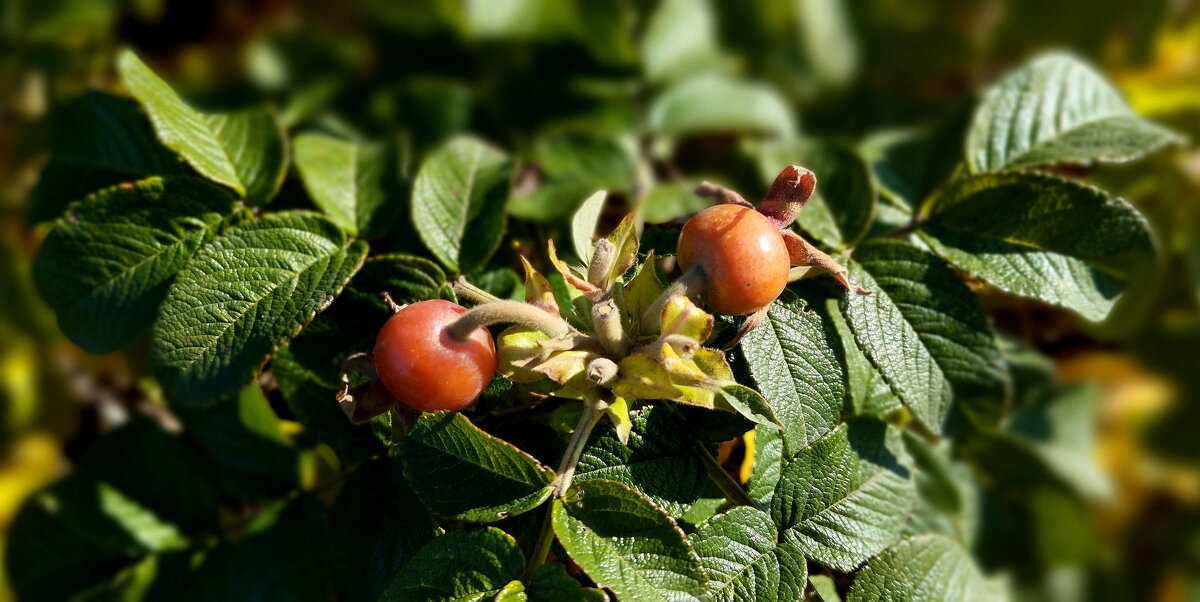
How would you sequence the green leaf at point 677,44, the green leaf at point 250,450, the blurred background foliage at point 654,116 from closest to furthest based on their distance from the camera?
the green leaf at point 250,450 → the blurred background foliage at point 654,116 → the green leaf at point 677,44

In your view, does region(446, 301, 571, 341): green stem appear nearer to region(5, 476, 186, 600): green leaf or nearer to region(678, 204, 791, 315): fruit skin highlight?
region(678, 204, 791, 315): fruit skin highlight

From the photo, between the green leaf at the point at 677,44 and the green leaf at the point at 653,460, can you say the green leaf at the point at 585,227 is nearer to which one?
the green leaf at the point at 653,460

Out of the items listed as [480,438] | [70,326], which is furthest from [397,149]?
[480,438]

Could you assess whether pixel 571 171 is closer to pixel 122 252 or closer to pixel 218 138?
pixel 218 138

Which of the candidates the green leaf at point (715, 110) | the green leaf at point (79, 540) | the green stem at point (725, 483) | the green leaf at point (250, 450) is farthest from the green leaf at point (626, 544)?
the green leaf at point (715, 110)

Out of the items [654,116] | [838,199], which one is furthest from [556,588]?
[654,116]

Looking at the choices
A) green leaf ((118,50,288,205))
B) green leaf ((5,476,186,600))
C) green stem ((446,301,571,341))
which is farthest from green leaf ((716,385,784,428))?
green leaf ((5,476,186,600))

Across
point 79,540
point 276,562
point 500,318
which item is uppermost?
point 500,318
